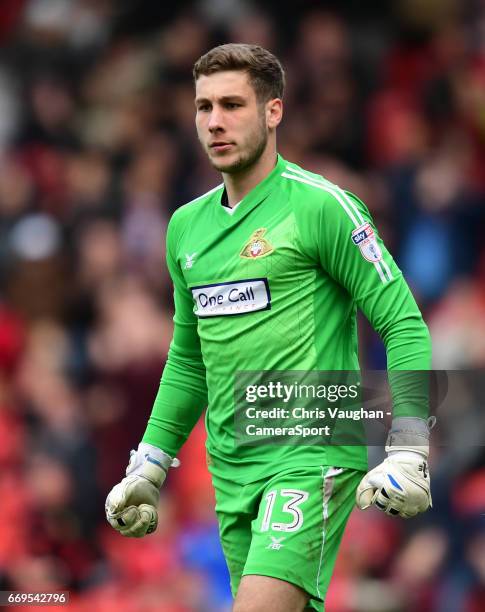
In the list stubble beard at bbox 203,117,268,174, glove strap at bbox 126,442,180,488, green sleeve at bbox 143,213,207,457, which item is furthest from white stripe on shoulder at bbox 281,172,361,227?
glove strap at bbox 126,442,180,488

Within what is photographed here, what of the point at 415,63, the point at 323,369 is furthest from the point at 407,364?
the point at 415,63

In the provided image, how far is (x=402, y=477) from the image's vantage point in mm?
3982

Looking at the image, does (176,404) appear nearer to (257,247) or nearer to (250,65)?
(257,247)

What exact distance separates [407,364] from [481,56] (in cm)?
507

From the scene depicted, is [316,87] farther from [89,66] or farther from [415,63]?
[89,66]

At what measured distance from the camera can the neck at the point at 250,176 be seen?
4625mm

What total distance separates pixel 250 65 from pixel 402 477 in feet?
5.07

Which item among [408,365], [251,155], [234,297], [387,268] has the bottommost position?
[408,365]

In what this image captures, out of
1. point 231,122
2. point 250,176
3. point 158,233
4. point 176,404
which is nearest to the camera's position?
point 231,122

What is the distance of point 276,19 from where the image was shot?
9.54 m

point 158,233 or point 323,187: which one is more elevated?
point 323,187

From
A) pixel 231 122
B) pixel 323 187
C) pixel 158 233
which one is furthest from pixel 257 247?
pixel 158 233

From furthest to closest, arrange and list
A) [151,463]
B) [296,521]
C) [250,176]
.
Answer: [151,463] → [250,176] → [296,521]

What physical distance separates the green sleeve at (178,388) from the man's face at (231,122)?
16.5 inches
